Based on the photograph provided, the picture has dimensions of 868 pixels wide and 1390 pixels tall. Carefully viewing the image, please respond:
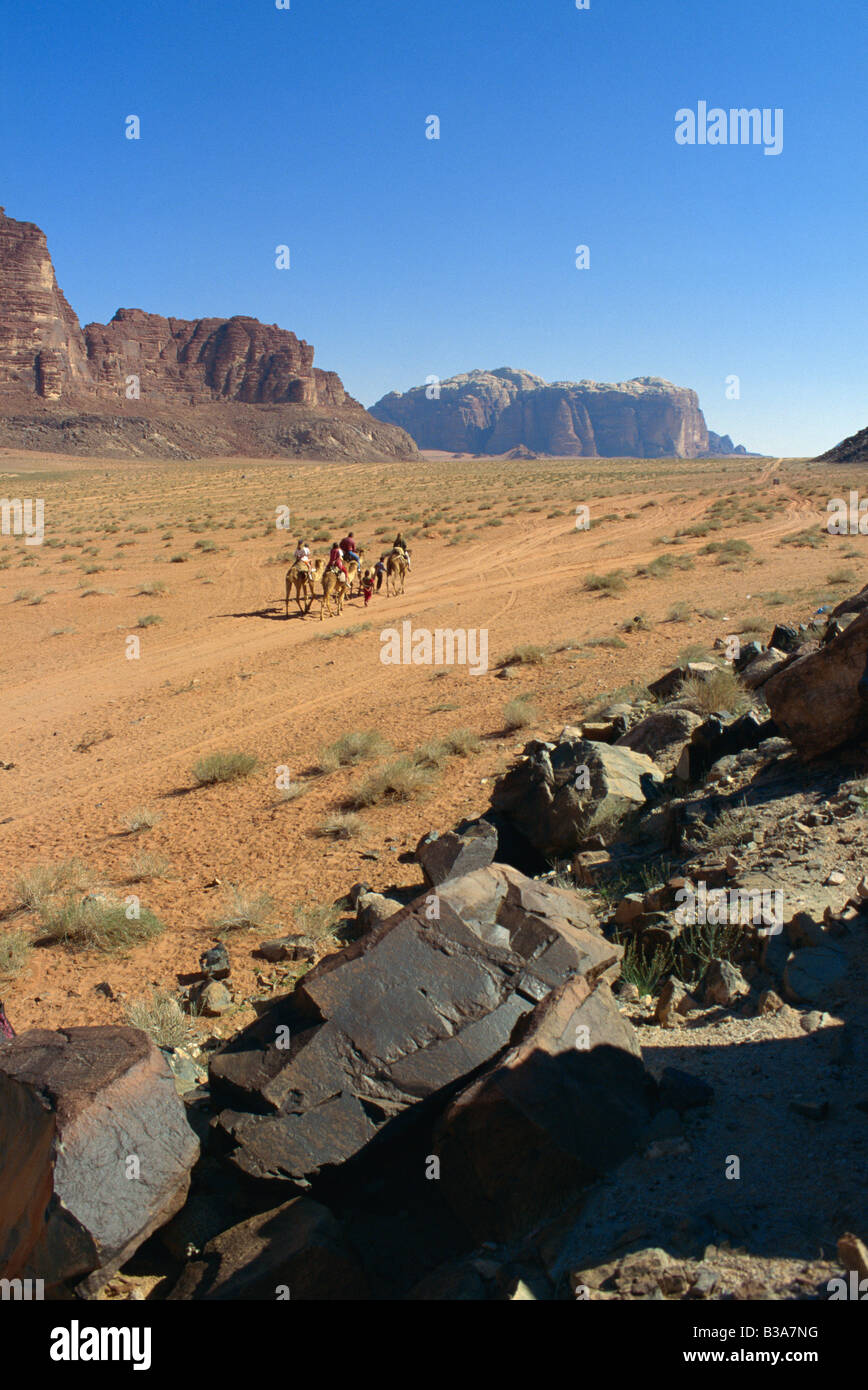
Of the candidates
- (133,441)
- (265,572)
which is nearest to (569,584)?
(265,572)

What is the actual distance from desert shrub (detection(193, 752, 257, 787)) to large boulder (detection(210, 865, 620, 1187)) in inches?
246

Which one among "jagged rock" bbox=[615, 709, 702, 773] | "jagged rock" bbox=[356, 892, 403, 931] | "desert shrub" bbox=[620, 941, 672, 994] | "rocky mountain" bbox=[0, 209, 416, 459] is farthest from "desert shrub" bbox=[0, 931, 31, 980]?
"rocky mountain" bbox=[0, 209, 416, 459]

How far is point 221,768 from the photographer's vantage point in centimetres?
1070

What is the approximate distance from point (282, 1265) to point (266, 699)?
1108cm

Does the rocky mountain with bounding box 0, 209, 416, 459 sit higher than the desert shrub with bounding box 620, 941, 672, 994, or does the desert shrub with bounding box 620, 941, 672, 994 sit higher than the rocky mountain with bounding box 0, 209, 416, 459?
the rocky mountain with bounding box 0, 209, 416, 459

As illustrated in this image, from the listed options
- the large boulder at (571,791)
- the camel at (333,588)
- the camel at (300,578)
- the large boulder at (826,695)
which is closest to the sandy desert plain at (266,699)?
the camel at (333,588)

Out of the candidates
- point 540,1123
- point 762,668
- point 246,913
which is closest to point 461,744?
point 762,668

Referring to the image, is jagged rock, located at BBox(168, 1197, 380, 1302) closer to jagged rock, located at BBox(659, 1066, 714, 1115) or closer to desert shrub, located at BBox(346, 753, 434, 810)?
jagged rock, located at BBox(659, 1066, 714, 1115)

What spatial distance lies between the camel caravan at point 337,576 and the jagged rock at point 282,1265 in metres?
16.8

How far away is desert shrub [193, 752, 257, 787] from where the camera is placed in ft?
35.0

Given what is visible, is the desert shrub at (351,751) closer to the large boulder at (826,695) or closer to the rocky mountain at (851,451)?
the large boulder at (826,695)

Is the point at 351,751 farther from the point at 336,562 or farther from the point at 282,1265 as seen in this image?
the point at 336,562

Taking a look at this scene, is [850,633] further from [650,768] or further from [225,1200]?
[225,1200]

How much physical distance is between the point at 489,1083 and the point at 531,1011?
54 centimetres
